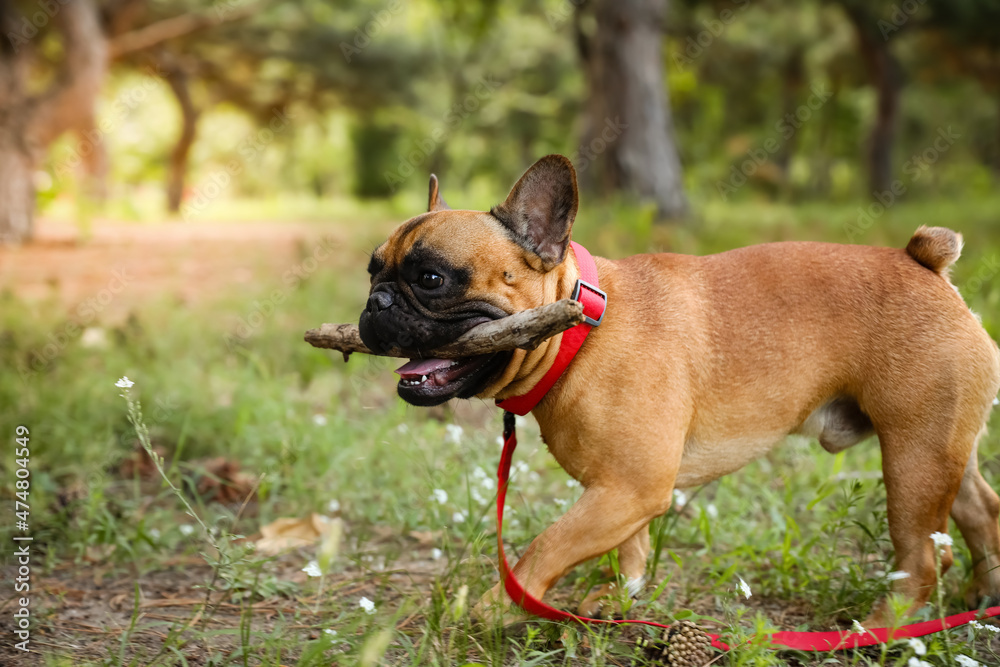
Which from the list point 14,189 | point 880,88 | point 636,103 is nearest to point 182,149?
point 14,189

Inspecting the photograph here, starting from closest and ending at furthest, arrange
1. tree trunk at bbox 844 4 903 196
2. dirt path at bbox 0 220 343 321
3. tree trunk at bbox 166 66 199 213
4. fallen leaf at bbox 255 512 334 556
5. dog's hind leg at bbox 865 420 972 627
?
1. dog's hind leg at bbox 865 420 972 627
2. fallen leaf at bbox 255 512 334 556
3. dirt path at bbox 0 220 343 321
4. tree trunk at bbox 844 4 903 196
5. tree trunk at bbox 166 66 199 213

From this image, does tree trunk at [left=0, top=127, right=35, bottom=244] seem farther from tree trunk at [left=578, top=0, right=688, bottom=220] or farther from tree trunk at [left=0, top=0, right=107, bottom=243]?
tree trunk at [left=578, top=0, right=688, bottom=220]

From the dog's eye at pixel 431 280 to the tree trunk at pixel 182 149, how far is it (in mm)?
23375

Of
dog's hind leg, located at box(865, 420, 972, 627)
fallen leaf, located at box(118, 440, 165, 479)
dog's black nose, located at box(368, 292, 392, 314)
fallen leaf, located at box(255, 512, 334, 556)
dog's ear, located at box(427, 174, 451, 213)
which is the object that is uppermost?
dog's ear, located at box(427, 174, 451, 213)

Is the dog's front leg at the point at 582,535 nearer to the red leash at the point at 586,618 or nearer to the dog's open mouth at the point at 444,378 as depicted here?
the red leash at the point at 586,618

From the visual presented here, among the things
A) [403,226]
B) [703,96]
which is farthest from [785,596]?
[703,96]

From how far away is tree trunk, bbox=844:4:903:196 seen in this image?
61.3 feet

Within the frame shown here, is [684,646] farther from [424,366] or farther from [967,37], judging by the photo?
[967,37]

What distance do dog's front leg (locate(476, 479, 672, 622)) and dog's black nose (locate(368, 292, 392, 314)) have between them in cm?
91

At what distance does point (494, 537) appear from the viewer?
3.29 meters

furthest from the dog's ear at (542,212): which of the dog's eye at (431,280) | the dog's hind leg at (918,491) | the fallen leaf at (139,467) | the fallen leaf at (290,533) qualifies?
the fallen leaf at (139,467)

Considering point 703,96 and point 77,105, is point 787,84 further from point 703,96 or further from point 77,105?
point 77,105

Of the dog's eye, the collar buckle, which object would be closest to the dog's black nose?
the dog's eye

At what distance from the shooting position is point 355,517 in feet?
12.7
